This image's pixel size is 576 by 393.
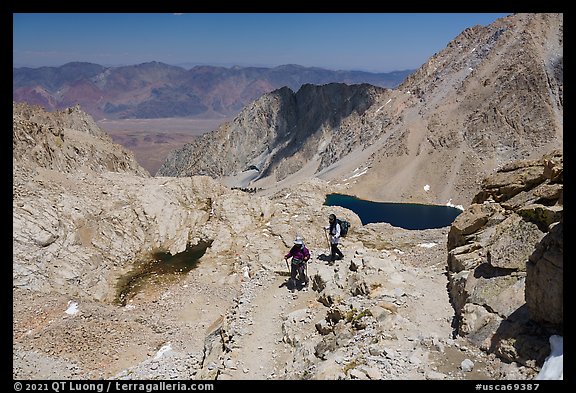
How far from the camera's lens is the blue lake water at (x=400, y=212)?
97688 mm

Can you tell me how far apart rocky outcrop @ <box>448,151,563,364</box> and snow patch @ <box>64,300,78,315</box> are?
70.7 ft

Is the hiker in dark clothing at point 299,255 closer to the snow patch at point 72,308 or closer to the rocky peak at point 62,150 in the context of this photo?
the snow patch at point 72,308

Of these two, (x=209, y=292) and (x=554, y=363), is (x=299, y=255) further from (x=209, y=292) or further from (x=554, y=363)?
(x=209, y=292)

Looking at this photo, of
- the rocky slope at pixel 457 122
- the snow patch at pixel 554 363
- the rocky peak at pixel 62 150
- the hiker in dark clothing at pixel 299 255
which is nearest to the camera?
the snow patch at pixel 554 363

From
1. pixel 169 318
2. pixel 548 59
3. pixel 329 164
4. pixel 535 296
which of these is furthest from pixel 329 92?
pixel 535 296

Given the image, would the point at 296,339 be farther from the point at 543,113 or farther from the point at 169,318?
the point at 543,113

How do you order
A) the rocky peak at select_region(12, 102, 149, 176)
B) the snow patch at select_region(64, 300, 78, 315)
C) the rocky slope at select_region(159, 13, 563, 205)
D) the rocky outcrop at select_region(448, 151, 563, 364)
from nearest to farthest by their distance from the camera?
the rocky outcrop at select_region(448, 151, 563, 364) → the snow patch at select_region(64, 300, 78, 315) → the rocky peak at select_region(12, 102, 149, 176) → the rocky slope at select_region(159, 13, 563, 205)

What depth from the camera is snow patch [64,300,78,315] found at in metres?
26.0

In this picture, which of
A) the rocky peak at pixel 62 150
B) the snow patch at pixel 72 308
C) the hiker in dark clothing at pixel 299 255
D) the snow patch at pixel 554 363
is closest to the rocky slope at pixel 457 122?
the rocky peak at pixel 62 150

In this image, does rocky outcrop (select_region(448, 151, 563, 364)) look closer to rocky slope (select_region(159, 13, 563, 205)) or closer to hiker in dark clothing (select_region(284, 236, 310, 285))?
hiker in dark clothing (select_region(284, 236, 310, 285))

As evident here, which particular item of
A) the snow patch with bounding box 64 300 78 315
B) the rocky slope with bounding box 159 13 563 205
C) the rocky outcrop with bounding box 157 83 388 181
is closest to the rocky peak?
the snow patch with bounding box 64 300 78 315

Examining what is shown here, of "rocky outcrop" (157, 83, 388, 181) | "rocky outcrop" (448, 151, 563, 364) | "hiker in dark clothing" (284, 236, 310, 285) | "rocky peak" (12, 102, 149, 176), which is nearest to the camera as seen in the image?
"rocky outcrop" (448, 151, 563, 364)

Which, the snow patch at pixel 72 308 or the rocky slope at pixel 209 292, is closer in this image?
the rocky slope at pixel 209 292

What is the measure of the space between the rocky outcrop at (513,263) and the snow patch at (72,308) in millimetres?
21540
